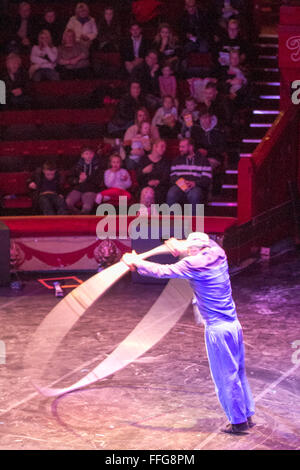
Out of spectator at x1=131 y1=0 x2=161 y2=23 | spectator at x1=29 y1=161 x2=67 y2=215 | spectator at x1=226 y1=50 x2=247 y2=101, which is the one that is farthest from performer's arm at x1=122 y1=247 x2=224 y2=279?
spectator at x1=131 y1=0 x2=161 y2=23

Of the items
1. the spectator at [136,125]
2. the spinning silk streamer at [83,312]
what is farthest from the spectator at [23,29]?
the spinning silk streamer at [83,312]

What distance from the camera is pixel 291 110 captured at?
51.1ft

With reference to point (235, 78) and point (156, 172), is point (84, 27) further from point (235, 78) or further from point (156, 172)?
point (156, 172)

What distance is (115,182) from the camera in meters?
14.7

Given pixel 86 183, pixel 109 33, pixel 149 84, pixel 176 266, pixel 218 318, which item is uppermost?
pixel 109 33

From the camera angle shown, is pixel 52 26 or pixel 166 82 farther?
pixel 52 26

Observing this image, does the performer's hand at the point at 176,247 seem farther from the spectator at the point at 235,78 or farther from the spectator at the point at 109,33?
the spectator at the point at 109,33

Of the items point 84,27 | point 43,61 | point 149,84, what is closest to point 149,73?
point 149,84

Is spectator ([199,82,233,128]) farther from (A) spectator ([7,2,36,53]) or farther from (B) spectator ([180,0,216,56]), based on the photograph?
(A) spectator ([7,2,36,53])

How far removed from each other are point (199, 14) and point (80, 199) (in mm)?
5065

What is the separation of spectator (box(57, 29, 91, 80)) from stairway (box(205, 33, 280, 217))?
11.7 feet

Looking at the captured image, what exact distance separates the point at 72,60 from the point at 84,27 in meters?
0.80

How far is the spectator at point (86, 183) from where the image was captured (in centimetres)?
1472

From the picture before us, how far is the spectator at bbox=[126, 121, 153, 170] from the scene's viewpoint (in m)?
15.0
